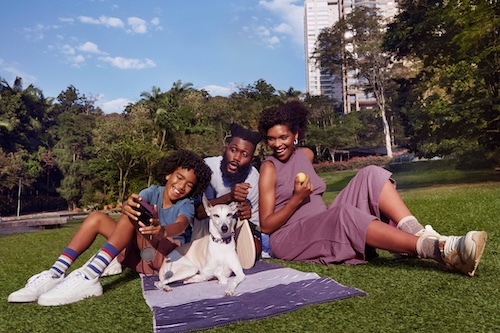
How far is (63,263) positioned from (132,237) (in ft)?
1.62

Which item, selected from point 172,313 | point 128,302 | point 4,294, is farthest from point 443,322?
point 4,294

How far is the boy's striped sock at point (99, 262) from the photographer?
291 cm

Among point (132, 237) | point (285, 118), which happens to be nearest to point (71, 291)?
point (132, 237)

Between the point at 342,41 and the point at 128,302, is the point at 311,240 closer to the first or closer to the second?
the point at 128,302

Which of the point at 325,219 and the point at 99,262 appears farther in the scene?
the point at 325,219

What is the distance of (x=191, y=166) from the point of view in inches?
131

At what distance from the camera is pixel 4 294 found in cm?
338

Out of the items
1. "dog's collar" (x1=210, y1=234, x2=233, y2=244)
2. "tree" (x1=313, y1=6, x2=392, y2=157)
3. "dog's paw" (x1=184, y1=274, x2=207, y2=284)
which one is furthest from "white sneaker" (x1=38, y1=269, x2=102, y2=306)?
"tree" (x1=313, y1=6, x2=392, y2=157)

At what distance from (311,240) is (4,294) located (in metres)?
2.28

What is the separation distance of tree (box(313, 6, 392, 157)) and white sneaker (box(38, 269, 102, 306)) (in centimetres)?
3714

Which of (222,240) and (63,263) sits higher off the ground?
(222,240)

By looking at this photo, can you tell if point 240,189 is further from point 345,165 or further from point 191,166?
point 345,165

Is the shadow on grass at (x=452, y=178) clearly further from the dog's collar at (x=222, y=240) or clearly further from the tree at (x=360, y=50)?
the dog's collar at (x=222, y=240)

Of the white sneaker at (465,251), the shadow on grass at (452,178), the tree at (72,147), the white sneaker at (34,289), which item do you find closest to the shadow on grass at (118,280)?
the white sneaker at (34,289)
